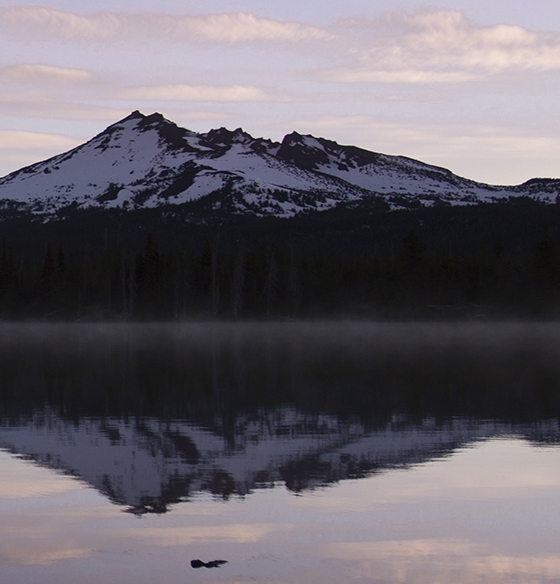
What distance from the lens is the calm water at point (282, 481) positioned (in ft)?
41.6

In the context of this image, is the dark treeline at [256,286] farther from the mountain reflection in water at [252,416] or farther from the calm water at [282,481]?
the calm water at [282,481]

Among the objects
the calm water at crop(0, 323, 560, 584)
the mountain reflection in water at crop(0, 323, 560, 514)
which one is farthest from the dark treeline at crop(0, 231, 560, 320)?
the calm water at crop(0, 323, 560, 584)

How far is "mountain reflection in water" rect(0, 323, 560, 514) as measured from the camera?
18.4m

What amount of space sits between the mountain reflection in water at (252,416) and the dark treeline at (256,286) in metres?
Answer: 73.9

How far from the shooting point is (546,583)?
1172 cm

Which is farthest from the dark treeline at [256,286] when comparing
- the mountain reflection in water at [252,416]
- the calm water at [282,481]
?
the calm water at [282,481]

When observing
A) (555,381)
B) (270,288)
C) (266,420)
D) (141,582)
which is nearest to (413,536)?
(141,582)

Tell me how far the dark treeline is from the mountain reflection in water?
7388cm

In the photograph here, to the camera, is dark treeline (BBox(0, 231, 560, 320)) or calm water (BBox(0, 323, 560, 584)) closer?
calm water (BBox(0, 323, 560, 584))

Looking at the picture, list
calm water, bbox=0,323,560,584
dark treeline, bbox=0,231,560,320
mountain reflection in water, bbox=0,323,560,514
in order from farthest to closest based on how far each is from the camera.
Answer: dark treeline, bbox=0,231,560,320
mountain reflection in water, bbox=0,323,560,514
calm water, bbox=0,323,560,584

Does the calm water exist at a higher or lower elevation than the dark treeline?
lower

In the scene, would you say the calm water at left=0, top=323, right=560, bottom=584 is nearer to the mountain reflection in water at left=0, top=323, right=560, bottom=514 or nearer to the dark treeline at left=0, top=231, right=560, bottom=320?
the mountain reflection in water at left=0, top=323, right=560, bottom=514

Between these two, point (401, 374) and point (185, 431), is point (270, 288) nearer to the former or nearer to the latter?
point (401, 374)

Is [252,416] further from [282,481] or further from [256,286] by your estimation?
[256,286]
